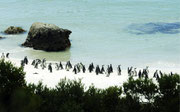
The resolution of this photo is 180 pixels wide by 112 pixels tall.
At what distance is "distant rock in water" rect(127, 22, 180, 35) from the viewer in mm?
64938

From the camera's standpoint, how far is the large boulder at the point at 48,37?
5262 centimetres

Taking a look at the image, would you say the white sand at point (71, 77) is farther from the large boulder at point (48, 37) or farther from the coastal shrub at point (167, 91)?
the large boulder at point (48, 37)

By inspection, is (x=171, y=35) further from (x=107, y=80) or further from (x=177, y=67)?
(x=107, y=80)

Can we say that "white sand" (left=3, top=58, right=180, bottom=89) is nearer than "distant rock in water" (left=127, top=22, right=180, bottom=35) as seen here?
Yes

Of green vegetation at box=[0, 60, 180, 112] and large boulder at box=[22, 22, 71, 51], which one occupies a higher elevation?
large boulder at box=[22, 22, 71, 51]

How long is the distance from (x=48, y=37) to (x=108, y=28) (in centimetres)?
2137

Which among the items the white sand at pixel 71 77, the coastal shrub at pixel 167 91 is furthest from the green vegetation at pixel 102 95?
the white sand at pixel 71 77

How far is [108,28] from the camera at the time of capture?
233 ft

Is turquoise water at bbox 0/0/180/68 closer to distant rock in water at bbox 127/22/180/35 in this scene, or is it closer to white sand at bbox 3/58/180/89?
distant rock in water at bbox 127/22/180/35

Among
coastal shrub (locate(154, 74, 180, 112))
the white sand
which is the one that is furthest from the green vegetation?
the white sand

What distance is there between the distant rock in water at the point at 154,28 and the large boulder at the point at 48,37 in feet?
59.0

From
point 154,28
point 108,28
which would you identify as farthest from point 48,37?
point 154,28

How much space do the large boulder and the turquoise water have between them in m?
1.39

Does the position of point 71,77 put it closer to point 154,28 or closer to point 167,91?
point 167,91
